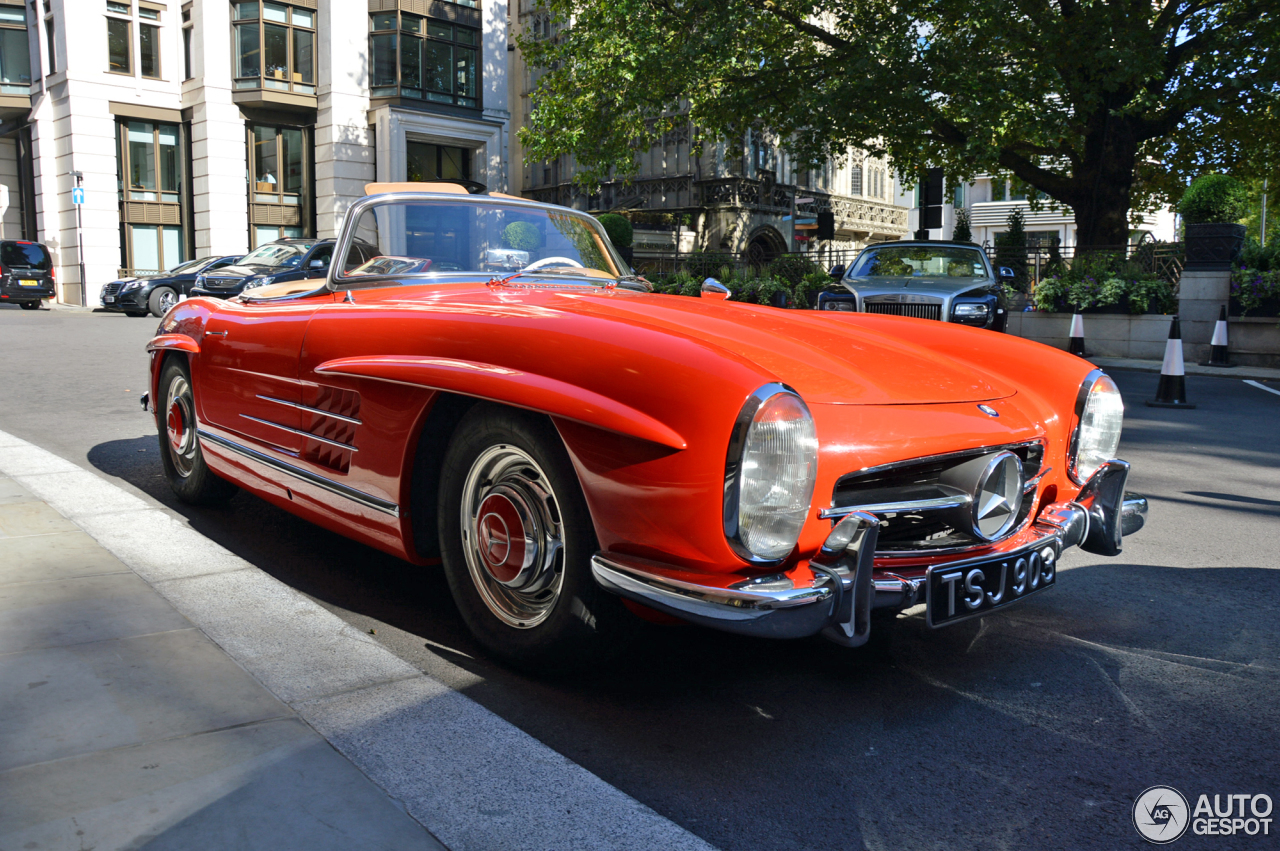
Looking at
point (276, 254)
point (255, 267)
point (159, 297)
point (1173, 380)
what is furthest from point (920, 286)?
point (159, 297)

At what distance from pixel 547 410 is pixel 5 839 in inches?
54.1

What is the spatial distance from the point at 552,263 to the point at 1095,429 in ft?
6.66

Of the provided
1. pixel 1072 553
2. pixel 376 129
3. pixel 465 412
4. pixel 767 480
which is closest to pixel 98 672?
pixel 465 412

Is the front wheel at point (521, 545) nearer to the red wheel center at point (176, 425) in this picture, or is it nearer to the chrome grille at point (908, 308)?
the red wheel center at point (176, 425)

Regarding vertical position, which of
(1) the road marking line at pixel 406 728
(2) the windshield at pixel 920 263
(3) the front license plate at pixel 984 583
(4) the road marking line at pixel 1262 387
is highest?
(2) the windshield at pixel 920 263

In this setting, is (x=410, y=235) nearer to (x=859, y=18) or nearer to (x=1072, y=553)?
A: (x=1072, y=553)

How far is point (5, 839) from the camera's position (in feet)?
5.99

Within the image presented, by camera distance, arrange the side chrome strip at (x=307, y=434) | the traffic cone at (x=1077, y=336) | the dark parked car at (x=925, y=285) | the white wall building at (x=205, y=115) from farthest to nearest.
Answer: the white wall building at (x=205, y=115)
the traffic cone at (x=1077, y=336)
the dark parked car at (x=925, y=285)
the side chrome strip at (x=307, y=434)

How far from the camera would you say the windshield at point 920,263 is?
1256cm

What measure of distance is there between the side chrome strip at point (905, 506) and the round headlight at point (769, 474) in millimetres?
105

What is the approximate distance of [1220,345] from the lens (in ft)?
44.5

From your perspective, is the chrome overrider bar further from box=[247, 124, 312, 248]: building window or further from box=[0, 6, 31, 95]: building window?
box=[0, 6, 31, 95]: building window

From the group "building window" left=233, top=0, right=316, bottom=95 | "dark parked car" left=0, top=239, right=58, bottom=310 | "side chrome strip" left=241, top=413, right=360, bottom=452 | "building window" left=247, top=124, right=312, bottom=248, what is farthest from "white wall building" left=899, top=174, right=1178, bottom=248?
"side chrome strip" left=241, top=413, right=360, bottom=452

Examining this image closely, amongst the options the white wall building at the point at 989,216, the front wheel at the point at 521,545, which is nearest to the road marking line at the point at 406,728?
the front wheel at the point at 521,545
